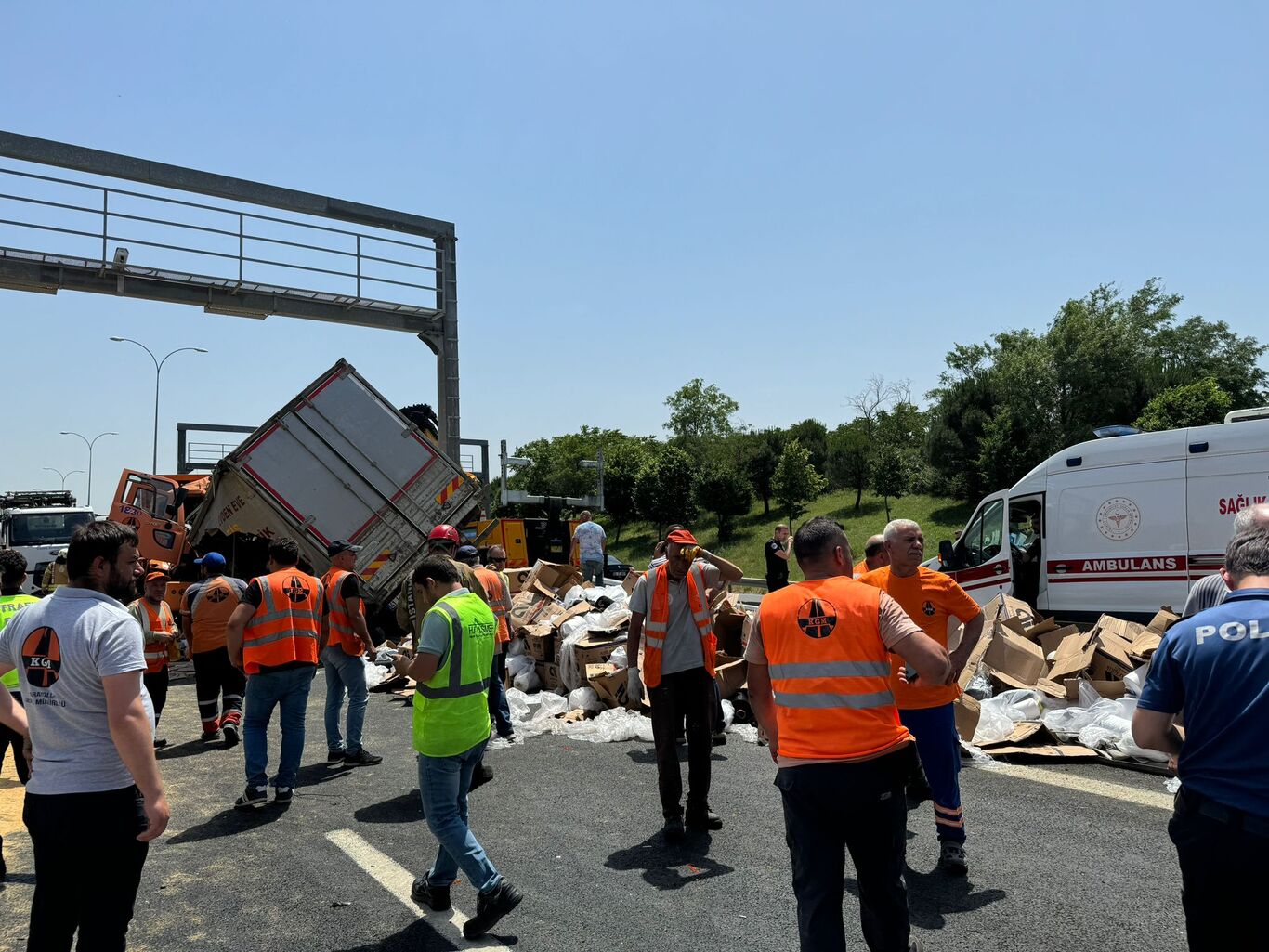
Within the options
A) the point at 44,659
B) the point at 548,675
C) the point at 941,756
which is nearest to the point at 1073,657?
the point at 941,756

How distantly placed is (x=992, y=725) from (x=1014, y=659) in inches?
47.5

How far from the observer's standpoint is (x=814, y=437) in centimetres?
5338

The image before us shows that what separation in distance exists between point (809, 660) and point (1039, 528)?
9.73 m

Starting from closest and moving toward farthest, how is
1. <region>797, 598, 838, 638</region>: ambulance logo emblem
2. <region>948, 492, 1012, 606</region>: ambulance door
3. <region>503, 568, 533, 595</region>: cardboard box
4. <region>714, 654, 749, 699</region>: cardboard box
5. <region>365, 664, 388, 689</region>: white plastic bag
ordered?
1. <region>797, 598, 838, 638</region>: ambulance logo emblem
2. <region>714, 654, 749, 699</region>: cardboard box
3. <region>365, 664, 388, 689</region>: white plastic bag
4. <region>948, 492, 1012, 606</region>: ambulance door
5. <region>503, 568, 533, 595</region>: cardboard box

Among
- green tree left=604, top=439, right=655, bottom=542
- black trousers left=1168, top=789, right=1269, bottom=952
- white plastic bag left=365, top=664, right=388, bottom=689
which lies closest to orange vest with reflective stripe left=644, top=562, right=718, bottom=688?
black trousers left=1168, top=789, right=1269, bottom=952

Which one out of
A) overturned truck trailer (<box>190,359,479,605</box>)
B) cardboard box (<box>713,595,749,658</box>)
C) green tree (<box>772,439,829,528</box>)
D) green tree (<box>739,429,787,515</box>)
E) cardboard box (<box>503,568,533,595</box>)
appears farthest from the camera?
green tree (<box>739,429,787,515</box>)

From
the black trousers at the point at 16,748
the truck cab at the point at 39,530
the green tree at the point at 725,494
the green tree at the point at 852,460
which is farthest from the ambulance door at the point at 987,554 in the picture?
the green tree at the point at 725,494

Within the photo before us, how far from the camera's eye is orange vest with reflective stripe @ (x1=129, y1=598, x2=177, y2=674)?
7316 millimetres

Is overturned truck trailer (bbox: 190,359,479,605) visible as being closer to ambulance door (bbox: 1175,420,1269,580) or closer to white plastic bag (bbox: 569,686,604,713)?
white plastic bag (bbox: 569,686,604,713)

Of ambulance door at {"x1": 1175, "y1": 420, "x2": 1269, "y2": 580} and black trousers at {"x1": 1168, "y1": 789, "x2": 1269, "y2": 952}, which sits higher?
ambulance door at {"x1": 1175, "y1": 420, "x2": 1269, "y2": 580}

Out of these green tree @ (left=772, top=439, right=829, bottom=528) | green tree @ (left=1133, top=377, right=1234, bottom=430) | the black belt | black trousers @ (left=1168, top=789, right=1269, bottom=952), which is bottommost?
black trousers @ (left=1168, top=789, right=1269, bottom=952)

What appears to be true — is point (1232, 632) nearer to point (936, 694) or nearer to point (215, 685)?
point (936, 694)

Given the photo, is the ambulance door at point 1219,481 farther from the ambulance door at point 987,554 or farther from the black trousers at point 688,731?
the black trousers at point 688,731

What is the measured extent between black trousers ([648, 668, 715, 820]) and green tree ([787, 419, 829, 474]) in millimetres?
46386
